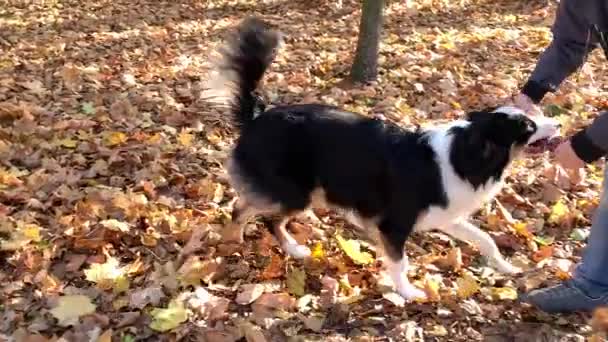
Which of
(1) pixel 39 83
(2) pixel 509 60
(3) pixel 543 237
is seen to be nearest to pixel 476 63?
(2) pixel 509 60

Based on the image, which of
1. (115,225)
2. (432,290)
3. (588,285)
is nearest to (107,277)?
(115,225)

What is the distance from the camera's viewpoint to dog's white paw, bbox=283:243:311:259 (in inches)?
155

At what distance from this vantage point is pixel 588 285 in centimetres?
334

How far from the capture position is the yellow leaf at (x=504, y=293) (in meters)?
3.57

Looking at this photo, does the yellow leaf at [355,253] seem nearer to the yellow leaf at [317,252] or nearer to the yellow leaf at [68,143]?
the yellow leaf at [317,252]

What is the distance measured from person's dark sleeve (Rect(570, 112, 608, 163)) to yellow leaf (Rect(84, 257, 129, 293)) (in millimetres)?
2433

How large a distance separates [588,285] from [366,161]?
130 cm

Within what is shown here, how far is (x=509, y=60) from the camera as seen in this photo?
750 centimetres

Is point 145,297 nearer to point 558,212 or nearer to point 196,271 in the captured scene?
point 196,271

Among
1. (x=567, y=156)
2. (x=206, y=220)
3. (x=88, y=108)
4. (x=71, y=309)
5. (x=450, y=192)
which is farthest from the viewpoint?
(x=88, y=108)

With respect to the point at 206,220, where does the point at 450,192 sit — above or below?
above

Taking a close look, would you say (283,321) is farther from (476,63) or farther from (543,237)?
(476,63)

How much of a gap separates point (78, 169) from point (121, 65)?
2734mm

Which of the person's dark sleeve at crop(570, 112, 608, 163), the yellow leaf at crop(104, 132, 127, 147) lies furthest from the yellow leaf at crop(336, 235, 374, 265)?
the yellow leaf at crop(104, 132, 127, 147)
